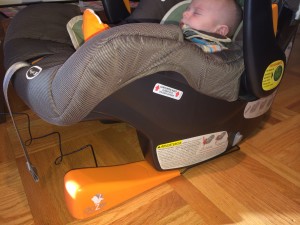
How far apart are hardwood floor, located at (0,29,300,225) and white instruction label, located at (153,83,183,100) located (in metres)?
0.27

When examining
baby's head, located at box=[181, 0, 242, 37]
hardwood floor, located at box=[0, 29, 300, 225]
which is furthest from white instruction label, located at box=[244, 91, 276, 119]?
baby's head, located at box=[181, 0, 242, 37]

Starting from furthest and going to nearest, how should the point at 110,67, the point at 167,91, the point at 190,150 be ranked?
1. the point at 190,150
2. the point at 167,91
3. the point at 110,67

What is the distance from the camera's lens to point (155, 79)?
0.56 metres

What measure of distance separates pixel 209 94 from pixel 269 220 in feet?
1.09

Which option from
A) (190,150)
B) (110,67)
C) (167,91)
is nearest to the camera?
(110,67)

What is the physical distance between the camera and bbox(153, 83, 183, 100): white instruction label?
0.57m

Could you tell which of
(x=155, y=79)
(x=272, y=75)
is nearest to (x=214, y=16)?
(x=272, y=75)

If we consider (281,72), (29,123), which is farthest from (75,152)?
(281,72)

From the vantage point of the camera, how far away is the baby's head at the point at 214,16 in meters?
0.77

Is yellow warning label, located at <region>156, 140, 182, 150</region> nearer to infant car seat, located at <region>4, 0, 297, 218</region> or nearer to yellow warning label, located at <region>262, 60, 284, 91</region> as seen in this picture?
infant car seat, located at <region>4, 0, 297, 218</region>

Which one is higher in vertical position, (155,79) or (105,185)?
(155,79)

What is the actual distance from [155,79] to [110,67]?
13 cm

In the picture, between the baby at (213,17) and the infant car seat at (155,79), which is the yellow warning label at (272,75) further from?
the baby at (213,17)

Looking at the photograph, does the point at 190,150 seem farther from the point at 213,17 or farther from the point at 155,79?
the point at 213,17
